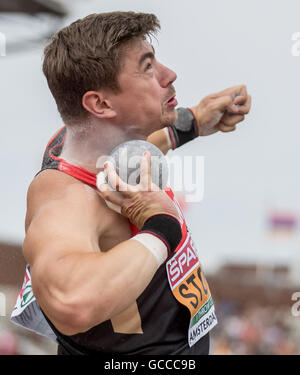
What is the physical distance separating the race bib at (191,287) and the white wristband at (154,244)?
306 mm

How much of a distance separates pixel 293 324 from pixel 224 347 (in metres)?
2.10

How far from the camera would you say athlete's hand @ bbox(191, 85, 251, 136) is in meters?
2.23

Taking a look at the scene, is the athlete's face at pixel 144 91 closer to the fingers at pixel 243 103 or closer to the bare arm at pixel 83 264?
the bare arm at pixel 83 264

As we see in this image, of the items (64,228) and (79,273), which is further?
(64,228)

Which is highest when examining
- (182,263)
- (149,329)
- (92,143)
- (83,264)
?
(92,143)

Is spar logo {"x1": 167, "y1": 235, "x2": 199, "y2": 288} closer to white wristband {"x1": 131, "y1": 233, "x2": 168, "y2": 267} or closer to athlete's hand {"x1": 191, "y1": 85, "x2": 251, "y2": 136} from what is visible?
white wristband {"x1": 131, "y1": 233, "x2": 168, "y2": 267}

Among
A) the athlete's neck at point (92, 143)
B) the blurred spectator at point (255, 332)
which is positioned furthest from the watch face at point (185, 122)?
the blurred spectator at point (255, 332)

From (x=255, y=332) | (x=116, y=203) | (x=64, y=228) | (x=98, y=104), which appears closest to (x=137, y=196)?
(x=116, y=203)

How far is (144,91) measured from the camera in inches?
66.7

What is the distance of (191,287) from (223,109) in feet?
2.67

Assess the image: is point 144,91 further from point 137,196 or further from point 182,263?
point 182,263

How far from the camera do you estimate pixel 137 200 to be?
1.49 m

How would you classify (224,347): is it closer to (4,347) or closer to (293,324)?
(293,324)
